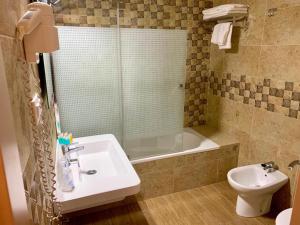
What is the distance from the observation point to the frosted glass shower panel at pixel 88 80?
83.5 inches

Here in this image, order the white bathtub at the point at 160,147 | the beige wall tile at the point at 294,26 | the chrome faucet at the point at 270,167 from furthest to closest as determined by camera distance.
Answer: the white bathtub at the point at 160,147, the chrome faucet at the point at 270,167, the beige wall tile at the point at 294,26

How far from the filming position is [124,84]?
2.43 m

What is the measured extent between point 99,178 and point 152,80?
140 centimetres

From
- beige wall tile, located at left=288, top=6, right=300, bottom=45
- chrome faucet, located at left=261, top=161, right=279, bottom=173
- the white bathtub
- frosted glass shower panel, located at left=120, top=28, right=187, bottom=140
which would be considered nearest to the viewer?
beige wall tile, located at left=288, top=6, right=300, bottom=45

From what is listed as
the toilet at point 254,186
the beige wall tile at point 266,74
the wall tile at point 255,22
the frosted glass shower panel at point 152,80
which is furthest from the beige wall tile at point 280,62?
the toilet at point 254,186

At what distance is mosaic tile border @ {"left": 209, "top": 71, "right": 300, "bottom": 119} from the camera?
2051 millimetres

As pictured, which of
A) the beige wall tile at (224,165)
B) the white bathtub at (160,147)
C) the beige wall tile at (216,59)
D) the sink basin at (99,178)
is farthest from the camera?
the beige wall tile at (216,59)

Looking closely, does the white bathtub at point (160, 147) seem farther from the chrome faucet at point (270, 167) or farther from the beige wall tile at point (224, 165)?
the chrome faucet at point (270, 167)

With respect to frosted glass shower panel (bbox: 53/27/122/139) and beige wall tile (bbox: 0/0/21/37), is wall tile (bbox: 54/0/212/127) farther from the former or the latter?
beige wall tile (bbox: 0/0/21/37)

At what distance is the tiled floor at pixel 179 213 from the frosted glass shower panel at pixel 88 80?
0.85 meters

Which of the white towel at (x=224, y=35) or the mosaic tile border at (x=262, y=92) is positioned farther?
the white towel at (x=224, y=35)

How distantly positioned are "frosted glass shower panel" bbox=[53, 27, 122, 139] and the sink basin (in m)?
0.38

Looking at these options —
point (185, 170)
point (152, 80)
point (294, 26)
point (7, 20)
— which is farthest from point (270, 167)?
point (7, 20)

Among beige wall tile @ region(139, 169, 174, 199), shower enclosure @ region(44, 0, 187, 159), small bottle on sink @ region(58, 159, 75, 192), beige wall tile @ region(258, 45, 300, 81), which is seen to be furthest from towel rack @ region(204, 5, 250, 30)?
→ small bottle on sink @ region(58, 159, 75, 192)
